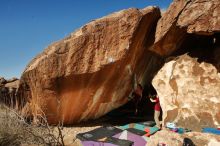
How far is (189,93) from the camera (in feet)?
18.9

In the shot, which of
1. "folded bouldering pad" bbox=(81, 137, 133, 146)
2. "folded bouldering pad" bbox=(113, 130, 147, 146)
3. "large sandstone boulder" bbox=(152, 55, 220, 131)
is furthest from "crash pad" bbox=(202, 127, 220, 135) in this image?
"folded bouldering pad" bbox=(81, 137, 133, 146)

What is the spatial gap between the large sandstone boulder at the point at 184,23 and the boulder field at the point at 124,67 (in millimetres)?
19

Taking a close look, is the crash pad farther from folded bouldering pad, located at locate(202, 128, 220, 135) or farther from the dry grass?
the dry grass

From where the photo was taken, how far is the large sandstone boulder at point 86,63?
6.15 m

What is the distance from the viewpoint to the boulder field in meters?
5.66

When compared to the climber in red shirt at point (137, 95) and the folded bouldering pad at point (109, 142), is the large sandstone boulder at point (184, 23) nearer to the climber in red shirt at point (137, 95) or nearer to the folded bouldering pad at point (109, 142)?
the climber in red shirt at point (137, 95)

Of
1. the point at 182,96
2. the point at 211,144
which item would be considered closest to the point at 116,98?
the point at 182,96

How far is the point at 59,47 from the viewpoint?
6.17 m

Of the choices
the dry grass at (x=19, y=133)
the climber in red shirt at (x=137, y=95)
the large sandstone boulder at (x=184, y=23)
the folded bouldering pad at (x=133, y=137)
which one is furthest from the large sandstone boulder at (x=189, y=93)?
the dry grass at (x=19, y=133)

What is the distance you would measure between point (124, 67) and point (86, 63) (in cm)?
85

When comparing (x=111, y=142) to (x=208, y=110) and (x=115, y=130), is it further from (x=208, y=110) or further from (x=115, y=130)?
(x=208, y=110)

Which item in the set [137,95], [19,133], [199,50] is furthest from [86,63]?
[199,50]

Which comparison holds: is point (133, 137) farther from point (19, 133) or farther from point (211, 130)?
point (19, 133)

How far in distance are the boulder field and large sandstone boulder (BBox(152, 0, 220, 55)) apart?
19 mm
